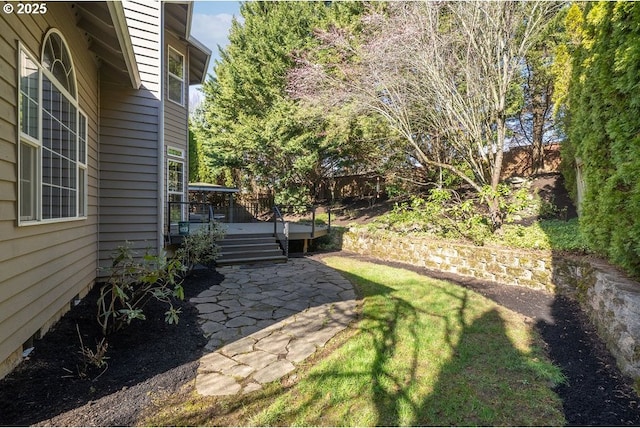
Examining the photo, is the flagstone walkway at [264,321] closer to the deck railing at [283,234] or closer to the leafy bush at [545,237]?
the deck railing at [283,234]

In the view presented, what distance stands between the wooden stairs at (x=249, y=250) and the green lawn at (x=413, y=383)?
3.82 m

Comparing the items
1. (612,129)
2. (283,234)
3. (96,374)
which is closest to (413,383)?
(96,374)

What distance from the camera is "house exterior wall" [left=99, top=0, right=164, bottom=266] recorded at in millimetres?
5125

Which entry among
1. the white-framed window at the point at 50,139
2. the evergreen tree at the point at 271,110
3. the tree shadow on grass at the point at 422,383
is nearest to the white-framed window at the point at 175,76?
the white-framed window at the point at 50,139

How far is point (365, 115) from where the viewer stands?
8.43 meters

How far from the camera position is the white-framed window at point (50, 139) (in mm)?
2654

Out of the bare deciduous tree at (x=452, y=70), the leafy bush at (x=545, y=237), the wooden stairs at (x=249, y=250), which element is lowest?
the wooden stairs at (x=249, y=250)

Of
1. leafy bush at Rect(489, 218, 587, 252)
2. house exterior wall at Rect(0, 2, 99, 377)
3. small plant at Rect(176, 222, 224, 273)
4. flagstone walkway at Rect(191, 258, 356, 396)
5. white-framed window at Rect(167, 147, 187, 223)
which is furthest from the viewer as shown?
white-framed window at Rect(167, 147, 187, 223)

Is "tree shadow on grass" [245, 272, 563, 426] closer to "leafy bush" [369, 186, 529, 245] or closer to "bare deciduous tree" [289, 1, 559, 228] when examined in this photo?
"leafy bush" [369, 186, 529, 245]

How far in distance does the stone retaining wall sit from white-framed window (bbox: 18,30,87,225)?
516 cm

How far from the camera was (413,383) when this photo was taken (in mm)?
2502

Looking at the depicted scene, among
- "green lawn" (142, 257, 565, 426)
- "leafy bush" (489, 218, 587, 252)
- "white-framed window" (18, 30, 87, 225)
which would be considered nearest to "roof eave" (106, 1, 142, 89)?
"white-framed window" (18, 30, 87, 225)

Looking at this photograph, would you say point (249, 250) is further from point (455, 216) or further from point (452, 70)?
point (452, 70)

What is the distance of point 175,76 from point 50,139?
5.20 meters
